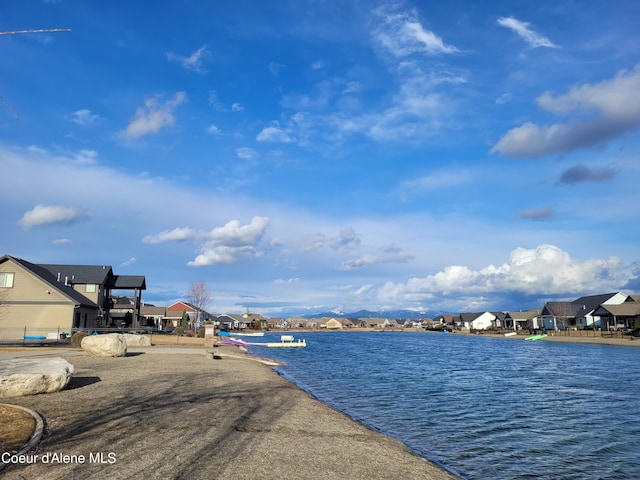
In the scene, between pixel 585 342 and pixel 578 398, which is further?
pixel 585 342

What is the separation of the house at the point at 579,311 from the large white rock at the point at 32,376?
116849 mm

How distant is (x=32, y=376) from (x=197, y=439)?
24.7 ft

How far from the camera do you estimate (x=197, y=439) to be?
34.8ft

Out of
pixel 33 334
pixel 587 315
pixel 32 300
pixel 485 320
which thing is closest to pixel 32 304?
pixel 32 300

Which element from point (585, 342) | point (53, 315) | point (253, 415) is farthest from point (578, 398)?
point (585, 342)

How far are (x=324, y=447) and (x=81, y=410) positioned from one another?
23.1 feet

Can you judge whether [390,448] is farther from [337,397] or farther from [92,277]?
[92,277]

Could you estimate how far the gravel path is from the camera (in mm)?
8500

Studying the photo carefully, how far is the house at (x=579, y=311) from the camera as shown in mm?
109875

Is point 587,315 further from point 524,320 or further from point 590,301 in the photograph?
point 524,320

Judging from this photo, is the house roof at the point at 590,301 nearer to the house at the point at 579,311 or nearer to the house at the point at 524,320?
the house at the point at 579,311

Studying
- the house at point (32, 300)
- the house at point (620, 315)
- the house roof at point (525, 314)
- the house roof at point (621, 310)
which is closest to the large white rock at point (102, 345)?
the house at point (32, 300)

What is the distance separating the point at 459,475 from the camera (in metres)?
11.8

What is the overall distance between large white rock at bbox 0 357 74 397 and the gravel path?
43 cm
